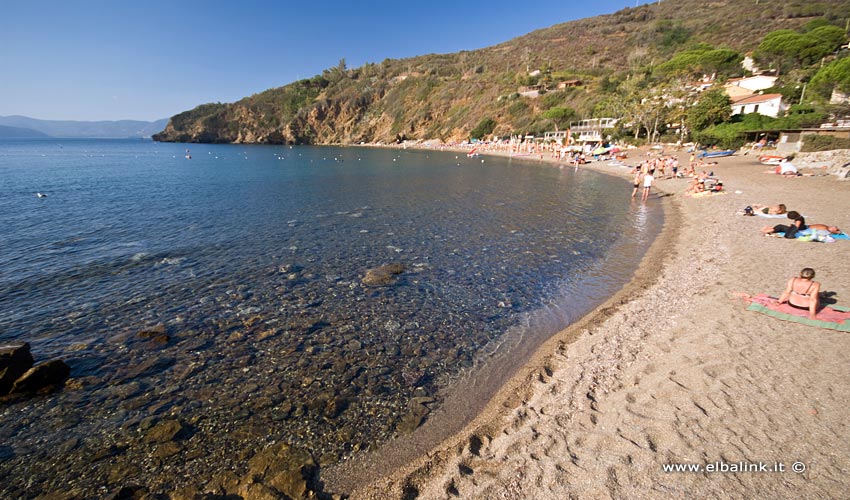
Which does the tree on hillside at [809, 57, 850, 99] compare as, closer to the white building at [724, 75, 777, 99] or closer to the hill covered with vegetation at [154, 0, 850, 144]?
the hill covered with vegetation at [154, 0, 850, 144]

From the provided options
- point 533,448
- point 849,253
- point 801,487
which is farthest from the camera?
point 849,253

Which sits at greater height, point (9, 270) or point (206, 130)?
point (206, 130)

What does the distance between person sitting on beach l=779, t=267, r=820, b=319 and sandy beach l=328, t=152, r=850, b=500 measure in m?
0.66

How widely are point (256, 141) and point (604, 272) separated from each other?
6145 inches

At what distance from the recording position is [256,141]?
14225 centimetres

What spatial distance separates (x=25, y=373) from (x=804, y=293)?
51.4 ft

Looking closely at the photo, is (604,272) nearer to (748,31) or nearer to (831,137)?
(831,137)

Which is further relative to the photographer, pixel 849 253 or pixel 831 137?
pixel 831 137

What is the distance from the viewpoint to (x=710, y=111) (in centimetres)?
4278

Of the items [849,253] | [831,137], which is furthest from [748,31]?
[849,253]

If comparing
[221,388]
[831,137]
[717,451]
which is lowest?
[221,388]

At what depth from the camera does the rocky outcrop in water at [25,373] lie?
6535 millimetres

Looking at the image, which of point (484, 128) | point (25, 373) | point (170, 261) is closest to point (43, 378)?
point (25, 373)

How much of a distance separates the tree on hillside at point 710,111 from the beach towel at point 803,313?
46987 millimetres
